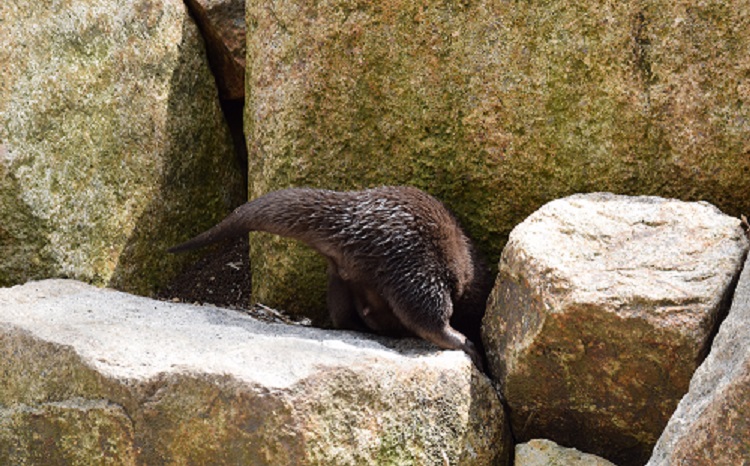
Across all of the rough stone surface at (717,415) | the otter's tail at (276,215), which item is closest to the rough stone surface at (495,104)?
the otter's tail at (276,215)

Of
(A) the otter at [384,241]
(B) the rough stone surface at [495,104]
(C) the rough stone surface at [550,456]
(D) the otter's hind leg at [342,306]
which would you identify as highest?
(B) the rough stone surface at [495,104]

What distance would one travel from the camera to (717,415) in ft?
8.15

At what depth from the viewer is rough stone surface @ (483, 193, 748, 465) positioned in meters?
3.25

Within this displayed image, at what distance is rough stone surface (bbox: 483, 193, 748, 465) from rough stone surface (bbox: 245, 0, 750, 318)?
0.34m

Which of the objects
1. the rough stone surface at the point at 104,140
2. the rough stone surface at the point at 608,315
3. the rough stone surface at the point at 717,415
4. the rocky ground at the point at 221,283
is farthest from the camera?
the rocky ground at the point at 221,283

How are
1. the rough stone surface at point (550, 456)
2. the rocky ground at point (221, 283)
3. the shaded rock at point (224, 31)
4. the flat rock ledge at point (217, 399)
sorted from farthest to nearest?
the shaded rock at point (224, 31)
the rocky ground at point (221, 283)
the rough stone surface at point (550, 456)
the flat rock ledge at point (217, 399)

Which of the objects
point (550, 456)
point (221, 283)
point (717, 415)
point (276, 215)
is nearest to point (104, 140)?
point (221, 283)

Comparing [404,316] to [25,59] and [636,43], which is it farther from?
[25,59]

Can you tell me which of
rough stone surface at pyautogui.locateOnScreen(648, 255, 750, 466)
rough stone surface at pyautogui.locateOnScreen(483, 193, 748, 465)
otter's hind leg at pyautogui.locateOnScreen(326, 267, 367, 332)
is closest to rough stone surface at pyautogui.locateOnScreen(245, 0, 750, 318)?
otter's hind leg at pyautogui.locateOnScreen(326, 267, 367, 332)

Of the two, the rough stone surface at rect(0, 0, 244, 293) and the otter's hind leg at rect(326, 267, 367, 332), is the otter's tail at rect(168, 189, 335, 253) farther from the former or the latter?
the rough stone surface at rect(0, 0, 244, 293)

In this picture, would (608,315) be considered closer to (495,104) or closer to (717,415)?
(717,415)

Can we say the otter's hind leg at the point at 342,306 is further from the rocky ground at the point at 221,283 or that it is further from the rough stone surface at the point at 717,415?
the rough stone surface at the point at 717,415

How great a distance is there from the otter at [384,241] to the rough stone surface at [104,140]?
0.48 meters

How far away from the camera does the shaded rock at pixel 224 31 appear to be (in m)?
4.96
